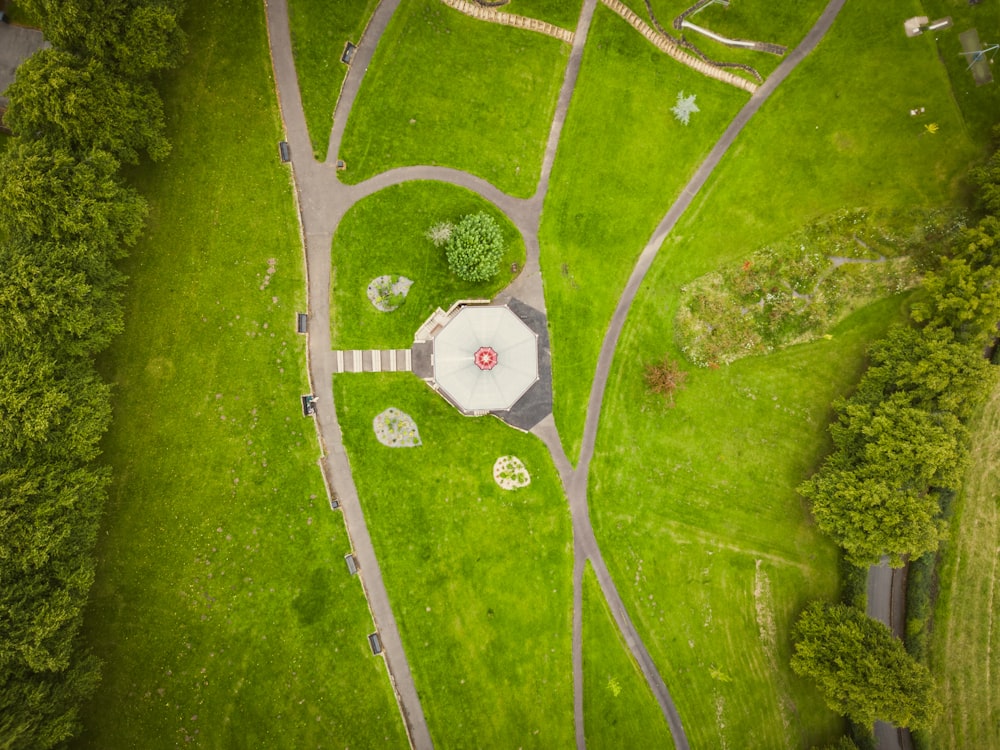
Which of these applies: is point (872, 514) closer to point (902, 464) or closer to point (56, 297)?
point (902, 464)

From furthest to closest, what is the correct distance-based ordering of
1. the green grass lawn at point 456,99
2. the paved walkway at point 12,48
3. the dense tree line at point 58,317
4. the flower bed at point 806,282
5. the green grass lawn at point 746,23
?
1. the green grass lawn at point 746,23
2. the flower bed at point 806,282
3. the green grass lawn at point 456,99
4. the paved walkway at point 12,48
5. the dense tree line at point 58,317

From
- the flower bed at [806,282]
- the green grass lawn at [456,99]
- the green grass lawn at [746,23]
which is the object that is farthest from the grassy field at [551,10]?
the flower bed at [806,282]

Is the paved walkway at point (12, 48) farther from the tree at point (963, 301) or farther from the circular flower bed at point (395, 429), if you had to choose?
the tree at point (963, 301)

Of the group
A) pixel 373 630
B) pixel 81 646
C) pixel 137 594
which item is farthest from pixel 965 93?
pixel 81 646

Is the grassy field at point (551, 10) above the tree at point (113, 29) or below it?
above

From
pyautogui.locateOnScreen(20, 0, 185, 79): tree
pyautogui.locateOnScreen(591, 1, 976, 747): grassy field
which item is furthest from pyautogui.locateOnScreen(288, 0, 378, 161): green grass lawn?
pyautogui.locateOnScreen(591, 1, 976, 747): grassy field

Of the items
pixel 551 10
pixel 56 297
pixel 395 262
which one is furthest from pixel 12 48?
pixel 551 10

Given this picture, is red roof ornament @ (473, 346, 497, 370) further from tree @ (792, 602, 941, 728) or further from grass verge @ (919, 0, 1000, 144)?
grass verge @ (919, 0, 1000, 144)

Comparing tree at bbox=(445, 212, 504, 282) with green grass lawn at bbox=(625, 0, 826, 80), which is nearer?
tree at bbox=(445, 212, 504, 282)
